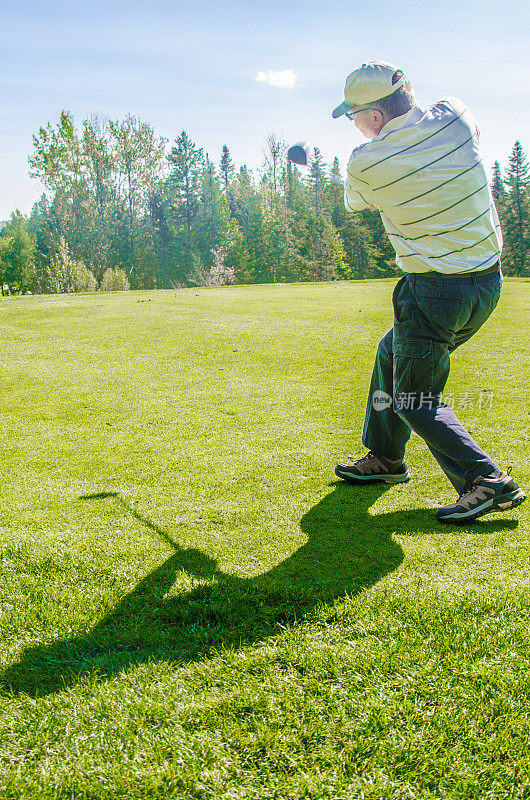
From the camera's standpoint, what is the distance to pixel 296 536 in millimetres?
2844

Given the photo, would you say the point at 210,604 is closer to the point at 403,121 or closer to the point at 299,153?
the point at 403,121

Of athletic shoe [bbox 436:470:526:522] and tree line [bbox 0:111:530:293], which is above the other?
tree line [bbox 0:111:530:293]

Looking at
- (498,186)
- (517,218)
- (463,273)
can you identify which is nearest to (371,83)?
(463,273)

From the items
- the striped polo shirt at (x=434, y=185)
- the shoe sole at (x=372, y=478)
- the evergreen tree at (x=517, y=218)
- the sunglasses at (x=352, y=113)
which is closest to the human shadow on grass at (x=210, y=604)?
the shoe sole at (x=372, y=478)

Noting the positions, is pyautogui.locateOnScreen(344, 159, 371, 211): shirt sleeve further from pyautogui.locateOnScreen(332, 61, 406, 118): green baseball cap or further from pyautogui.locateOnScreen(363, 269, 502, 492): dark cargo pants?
pyautogui.locateOnScreen(363, 269, 502, 492): dark cargo pants

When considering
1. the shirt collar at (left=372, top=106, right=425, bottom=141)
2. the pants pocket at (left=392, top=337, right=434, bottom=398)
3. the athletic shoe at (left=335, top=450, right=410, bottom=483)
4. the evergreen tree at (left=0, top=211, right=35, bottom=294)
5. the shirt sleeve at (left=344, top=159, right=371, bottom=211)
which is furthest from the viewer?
the evergreen tree at (left=0, top=211, right=35, bottom=294)

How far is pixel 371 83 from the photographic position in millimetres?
2752

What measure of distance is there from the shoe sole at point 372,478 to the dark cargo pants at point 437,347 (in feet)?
1.37

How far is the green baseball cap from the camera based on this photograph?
2.74 metres

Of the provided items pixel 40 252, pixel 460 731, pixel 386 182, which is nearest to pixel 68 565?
pixel 460 731

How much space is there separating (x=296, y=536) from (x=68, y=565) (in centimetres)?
102

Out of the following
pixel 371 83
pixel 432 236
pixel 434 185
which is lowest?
pixel 432 236

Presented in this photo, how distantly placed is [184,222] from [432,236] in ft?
230

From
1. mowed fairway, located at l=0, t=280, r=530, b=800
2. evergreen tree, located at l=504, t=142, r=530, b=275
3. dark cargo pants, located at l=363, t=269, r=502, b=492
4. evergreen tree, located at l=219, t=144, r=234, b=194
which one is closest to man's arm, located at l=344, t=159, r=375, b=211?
dark cargo pants, located at l=363, t=269, r=502, b=492
